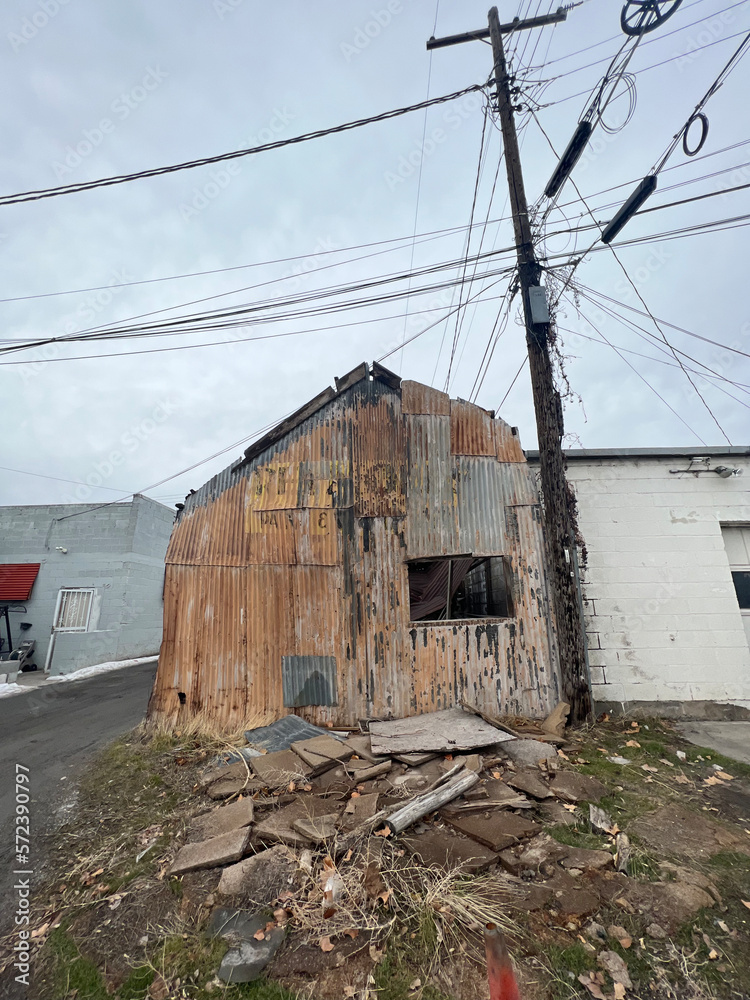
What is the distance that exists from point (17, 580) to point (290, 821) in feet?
56.7

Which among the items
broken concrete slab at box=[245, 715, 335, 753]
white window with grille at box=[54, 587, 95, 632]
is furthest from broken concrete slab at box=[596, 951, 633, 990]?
white window with grille at box=[54, 587, 95, 632]

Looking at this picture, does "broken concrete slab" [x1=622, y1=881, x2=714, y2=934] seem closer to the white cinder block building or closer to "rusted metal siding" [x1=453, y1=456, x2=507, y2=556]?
the white cinder block building

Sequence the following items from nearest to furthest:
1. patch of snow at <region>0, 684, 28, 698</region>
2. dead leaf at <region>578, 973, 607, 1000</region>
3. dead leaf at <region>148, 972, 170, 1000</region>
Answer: dead leaf at <region>578, 973, 607, 1000</region> < dead leaf at <region>148, 972, 170, 1000</region> < patch of snow at <region>0, 684, 28, 698</region>

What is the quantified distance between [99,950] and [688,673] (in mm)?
7858

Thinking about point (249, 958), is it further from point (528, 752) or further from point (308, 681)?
point (308, 681)

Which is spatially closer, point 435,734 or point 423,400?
point 435,734

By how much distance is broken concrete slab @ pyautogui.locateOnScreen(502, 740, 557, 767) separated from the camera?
5.21m

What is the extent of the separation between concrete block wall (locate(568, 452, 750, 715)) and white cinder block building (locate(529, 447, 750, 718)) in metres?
0.02

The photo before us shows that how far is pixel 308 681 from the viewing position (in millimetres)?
6703

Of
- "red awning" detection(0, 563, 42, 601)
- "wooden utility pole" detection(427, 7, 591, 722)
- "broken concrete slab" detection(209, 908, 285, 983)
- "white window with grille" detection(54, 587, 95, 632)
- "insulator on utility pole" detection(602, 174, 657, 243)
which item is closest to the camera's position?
"broken concrete slab" detection(209, 908, 285, 983)

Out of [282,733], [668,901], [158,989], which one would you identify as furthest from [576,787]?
[158,989]

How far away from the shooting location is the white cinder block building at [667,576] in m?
6.98

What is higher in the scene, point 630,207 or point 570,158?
point 570,158

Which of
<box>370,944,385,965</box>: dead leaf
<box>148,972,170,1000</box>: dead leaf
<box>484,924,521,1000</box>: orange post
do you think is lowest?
<box>148,972,170,1000</box>: dead leaf
